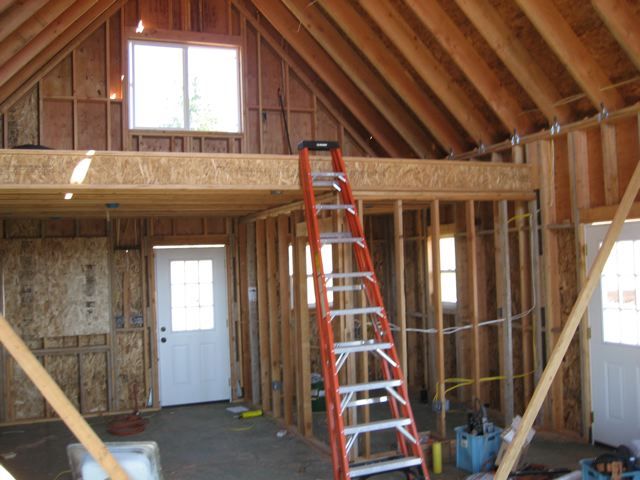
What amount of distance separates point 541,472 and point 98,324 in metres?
6.18

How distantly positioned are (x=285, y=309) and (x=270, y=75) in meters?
3.81

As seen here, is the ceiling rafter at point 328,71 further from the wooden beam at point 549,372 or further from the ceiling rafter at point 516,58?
the wooden beam at point 549,372

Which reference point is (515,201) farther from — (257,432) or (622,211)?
(257,432)

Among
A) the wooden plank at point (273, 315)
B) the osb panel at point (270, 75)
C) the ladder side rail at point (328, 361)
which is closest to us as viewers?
the ladder side rail at point (328, 361)

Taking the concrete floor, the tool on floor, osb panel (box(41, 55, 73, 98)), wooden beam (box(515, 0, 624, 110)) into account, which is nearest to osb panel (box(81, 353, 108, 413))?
the concrete floor

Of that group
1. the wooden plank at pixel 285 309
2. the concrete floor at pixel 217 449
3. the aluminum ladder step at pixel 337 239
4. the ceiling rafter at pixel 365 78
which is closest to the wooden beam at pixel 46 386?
the aluminum ladder step at pixel 337 239

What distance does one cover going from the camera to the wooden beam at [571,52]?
6234 mm

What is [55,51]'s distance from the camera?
27.4 ft

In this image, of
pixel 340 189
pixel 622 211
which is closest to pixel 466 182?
pixel 340 189

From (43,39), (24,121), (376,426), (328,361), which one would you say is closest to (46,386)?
(328,361)

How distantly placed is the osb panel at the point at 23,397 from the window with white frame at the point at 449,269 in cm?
601

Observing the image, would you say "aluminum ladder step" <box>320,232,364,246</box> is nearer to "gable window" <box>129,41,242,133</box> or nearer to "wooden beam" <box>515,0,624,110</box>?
"wooden beam" <box>515,0,624,110</box>

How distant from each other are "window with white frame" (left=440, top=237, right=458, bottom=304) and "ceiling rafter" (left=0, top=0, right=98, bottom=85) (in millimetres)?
5822

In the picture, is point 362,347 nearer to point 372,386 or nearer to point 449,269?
point 372,386
